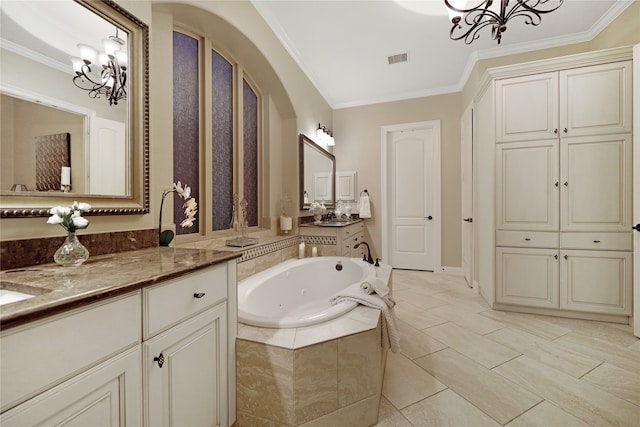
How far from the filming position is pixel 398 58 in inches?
134

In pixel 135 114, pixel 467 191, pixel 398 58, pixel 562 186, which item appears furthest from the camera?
pixel 467 191

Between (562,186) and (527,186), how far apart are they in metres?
0.26

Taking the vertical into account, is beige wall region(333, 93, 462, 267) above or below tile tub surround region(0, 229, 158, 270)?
above

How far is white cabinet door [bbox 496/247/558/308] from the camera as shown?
2645 millimetres

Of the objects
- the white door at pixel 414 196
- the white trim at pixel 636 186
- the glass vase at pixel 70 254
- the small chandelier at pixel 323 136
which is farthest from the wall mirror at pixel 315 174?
the white trim at pixel 636 186

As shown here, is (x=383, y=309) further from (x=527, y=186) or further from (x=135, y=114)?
(x=527, y=186)

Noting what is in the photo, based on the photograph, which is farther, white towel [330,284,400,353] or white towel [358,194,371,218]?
white towel [358,194,371,218]

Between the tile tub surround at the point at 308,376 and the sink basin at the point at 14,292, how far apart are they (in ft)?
2.50

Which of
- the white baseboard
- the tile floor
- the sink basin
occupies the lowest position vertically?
the tile floor

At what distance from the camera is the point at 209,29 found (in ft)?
7.09

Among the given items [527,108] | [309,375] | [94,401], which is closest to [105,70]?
[94,401]

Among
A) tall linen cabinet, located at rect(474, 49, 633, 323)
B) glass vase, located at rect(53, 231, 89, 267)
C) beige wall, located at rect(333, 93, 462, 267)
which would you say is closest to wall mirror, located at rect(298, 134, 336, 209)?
beige wall, located at rect(333, 93, 462, 267)

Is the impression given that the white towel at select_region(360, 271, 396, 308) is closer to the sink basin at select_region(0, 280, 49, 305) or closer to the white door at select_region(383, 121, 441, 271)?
the sink basin at select_region(0, 280, 49, 305)

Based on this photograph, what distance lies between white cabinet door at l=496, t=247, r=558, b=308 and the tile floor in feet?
0.54
